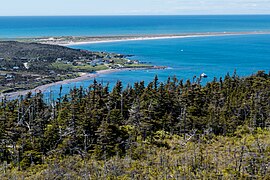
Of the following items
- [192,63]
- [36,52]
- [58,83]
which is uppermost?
[36,52]

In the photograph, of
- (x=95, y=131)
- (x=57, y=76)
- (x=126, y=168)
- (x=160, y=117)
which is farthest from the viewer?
(x=57, y=76)

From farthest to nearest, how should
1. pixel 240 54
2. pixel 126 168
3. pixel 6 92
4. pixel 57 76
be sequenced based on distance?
pixel 240 54, pixel 57 76, pixel 6 92, pixel 126 168

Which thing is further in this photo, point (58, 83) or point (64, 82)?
point (64, 82)

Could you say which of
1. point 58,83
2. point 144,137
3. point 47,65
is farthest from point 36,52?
point 144,137

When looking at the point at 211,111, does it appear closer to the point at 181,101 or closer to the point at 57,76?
the point at 181,101

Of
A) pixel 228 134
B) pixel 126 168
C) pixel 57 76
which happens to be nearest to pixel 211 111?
pixel 228 134

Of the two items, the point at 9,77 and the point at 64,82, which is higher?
the point at 9,77

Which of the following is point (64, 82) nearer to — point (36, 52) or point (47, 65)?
point (47, 65)
